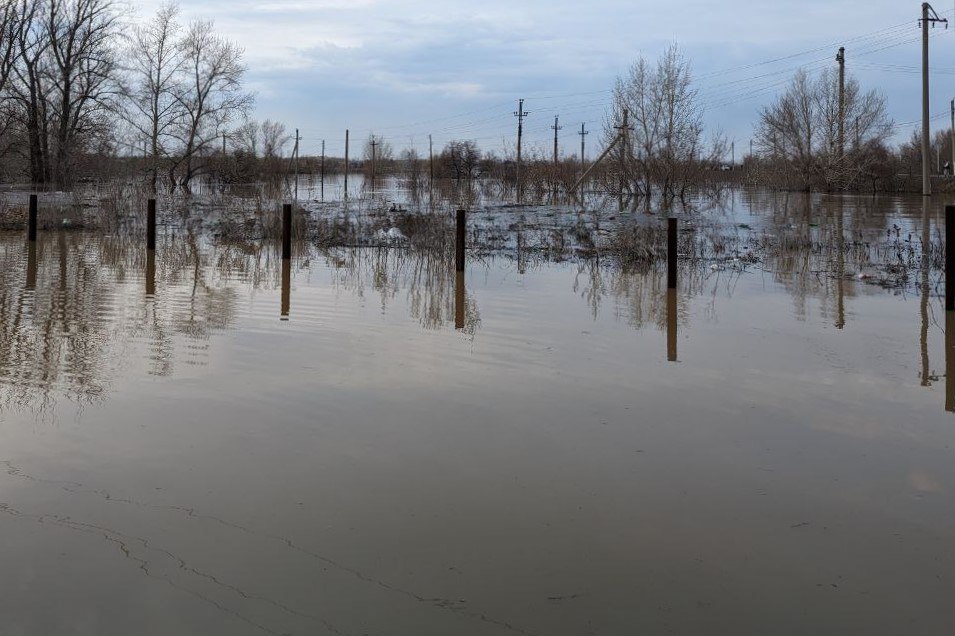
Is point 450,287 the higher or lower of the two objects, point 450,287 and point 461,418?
the higher

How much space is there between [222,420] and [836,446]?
166 inches

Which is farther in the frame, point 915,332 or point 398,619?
point 915,332

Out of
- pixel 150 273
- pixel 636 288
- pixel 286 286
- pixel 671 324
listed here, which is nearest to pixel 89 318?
pixel 286 286

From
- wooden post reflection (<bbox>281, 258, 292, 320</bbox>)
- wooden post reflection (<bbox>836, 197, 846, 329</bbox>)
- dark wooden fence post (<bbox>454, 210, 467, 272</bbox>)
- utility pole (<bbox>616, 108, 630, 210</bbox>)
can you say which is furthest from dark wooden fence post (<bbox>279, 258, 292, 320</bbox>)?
utility pole (<bbox>616, 108, 630, 210</bbox>)

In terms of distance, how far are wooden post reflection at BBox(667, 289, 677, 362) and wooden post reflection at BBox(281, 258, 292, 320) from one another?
4686 millimetres

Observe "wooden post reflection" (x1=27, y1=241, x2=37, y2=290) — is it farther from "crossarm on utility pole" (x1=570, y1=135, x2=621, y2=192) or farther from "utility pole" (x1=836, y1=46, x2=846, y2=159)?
"utility pole" (x1=836, y1=46, x2=846, y2=159)

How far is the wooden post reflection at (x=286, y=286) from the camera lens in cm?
1248

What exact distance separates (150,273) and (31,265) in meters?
2.60

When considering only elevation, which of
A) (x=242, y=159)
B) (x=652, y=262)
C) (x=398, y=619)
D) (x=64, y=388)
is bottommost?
(x=398, y=619)

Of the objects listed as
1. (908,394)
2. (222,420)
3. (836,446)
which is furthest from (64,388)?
(908,394)

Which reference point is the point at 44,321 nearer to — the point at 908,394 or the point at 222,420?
the point at 222,420

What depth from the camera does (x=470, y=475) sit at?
5.56 m

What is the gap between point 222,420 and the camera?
663cm

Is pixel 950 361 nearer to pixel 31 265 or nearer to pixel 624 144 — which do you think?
pixel 31 265
